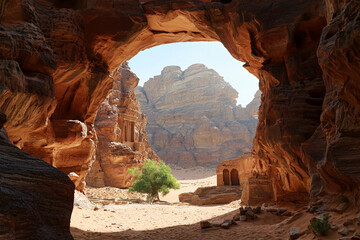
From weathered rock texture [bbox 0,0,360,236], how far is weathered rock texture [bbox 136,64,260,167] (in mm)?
47944

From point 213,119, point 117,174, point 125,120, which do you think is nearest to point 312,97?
point 117,174

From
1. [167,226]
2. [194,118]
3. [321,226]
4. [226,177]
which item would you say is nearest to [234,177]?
[226,177]

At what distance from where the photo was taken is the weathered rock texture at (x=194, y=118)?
217 ft

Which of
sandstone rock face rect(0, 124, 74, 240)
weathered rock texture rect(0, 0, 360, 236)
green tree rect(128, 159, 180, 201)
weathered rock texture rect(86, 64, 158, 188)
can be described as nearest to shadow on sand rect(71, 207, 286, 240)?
weathered rock texture rect(0, 0, 360, 236)

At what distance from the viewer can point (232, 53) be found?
679 inches

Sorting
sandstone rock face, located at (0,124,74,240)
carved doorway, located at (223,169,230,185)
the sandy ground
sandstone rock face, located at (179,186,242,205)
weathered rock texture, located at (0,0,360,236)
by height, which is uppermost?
weathered rock texture, located at (0,0,360,236)

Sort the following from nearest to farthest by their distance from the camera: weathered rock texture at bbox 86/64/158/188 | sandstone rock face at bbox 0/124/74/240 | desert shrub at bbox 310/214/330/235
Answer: sandstone rock face at bbox 0/124/74/240, desert shrub at bbox 310/214/330/235, weathered rock texture at bbox 86/64/158/188

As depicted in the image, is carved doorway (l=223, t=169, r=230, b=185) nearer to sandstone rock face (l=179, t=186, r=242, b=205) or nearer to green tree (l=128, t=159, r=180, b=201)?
sandstone rock face (l=179, t=186, r=242, b=205)

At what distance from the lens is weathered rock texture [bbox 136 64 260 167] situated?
2606 inches

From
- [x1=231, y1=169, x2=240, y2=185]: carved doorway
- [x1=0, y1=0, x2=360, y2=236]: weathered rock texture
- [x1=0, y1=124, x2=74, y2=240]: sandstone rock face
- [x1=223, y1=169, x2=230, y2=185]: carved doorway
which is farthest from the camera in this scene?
[x1=231, y1=169, x2=240, y2=185]: carved doorway

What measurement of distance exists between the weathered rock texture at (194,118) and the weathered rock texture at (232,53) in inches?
1888

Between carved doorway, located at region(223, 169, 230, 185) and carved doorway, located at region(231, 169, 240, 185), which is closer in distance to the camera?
carved doorway, located at region(223, 169, 230, 185)

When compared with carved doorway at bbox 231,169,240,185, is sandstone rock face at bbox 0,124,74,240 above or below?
above

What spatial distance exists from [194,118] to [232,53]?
59.8m
